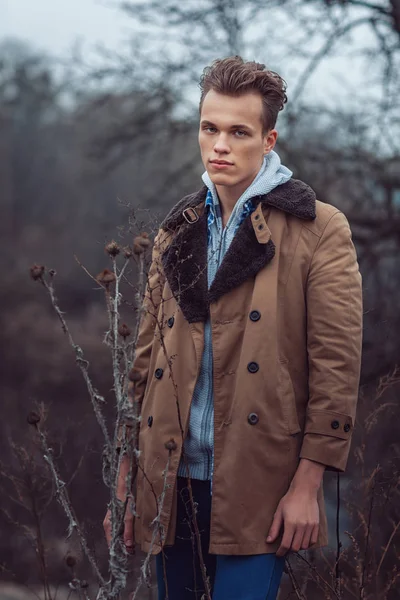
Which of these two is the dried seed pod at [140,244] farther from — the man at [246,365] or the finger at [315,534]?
the finger at [315,534]

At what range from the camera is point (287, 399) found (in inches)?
95.4

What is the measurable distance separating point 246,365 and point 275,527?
472 mm

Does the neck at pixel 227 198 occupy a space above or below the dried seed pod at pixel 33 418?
above

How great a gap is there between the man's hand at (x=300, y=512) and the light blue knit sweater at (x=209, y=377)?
26 cm

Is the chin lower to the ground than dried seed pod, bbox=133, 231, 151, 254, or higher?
higher

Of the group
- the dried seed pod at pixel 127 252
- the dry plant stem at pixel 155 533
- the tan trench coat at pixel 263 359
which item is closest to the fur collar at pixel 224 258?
the tan trench coat at pixel 263 359

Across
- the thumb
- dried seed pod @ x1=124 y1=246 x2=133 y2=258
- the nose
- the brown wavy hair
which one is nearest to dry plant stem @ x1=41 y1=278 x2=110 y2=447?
dried seed pod @ x1=124 y1=246 x2=133 y2=258

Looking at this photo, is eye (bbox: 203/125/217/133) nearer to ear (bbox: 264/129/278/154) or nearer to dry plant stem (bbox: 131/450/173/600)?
ear (bbox: 264/129/278/154)

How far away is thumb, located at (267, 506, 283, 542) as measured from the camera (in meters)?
2.37

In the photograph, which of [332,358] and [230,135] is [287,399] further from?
[230,135]

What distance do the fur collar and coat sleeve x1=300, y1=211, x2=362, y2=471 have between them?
17 cm

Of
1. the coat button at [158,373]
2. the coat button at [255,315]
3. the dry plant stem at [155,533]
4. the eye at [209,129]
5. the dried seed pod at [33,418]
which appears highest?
the eye at [209,129]

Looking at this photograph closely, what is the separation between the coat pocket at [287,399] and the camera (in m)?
2.41

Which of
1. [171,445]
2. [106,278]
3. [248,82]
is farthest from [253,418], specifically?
[248,82]
